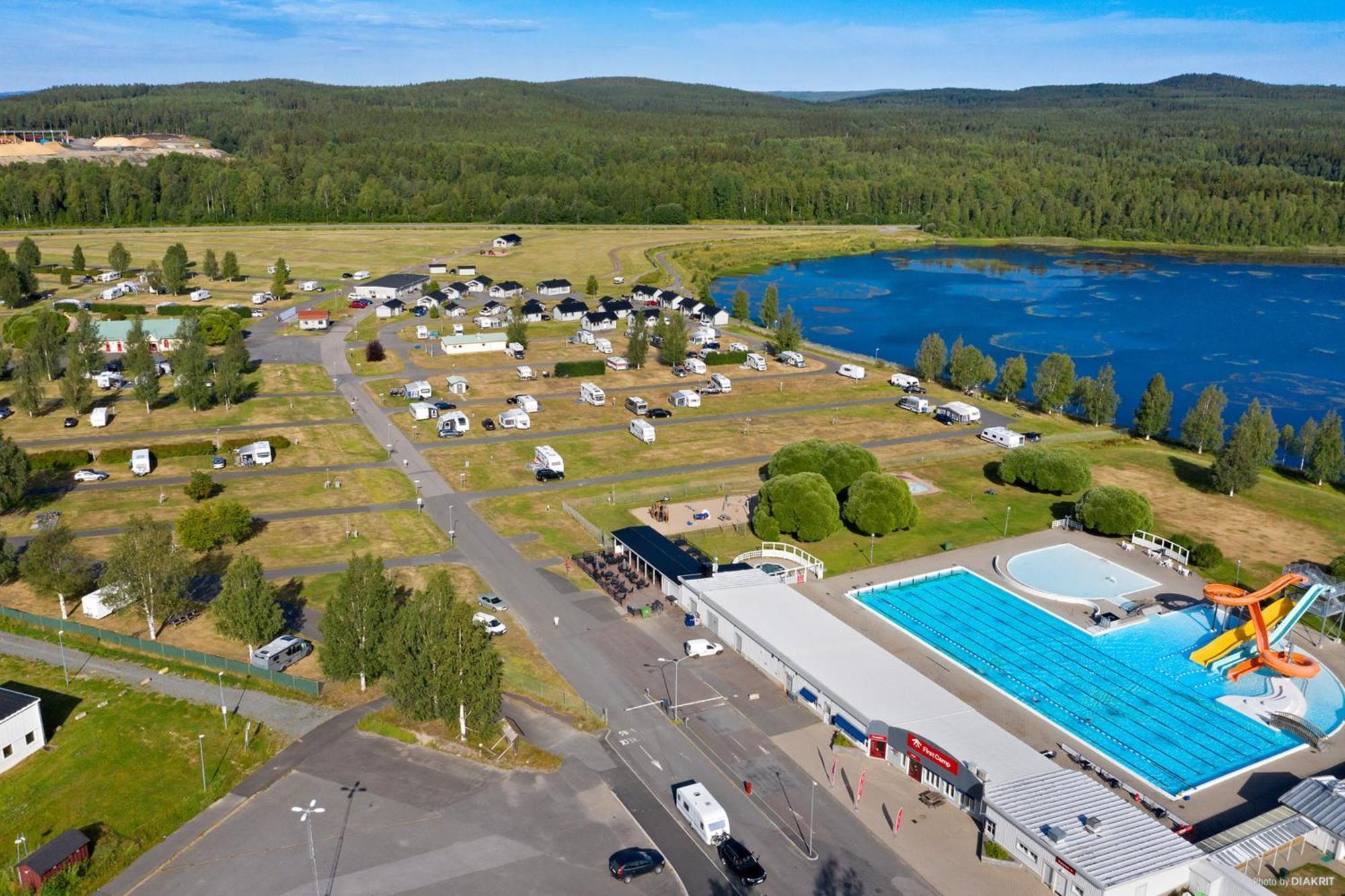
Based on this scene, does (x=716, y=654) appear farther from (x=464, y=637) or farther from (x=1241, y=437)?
(x=1241, y=437)

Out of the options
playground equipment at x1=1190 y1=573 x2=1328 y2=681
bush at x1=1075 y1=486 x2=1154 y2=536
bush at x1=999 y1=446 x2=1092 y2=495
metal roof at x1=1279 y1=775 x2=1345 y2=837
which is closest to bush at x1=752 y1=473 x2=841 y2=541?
bush at x1=1075 y1=486 x2=1154 y2=536

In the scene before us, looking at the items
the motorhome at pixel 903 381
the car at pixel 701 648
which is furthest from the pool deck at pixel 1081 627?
the motorhome at pixel 903 381

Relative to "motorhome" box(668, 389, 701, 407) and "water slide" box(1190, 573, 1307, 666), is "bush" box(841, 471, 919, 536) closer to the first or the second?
"water slide" box(1190, 573, 1307, 666)

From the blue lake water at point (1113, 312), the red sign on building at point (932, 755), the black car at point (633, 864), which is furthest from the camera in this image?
the blue lake water at point (1113, 312)

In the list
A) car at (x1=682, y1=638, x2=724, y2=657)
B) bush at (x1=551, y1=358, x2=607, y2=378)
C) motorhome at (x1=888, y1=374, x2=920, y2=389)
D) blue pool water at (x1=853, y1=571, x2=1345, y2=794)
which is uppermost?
Result: bush at (x1=551, y1=358, x2=607, y2=378)

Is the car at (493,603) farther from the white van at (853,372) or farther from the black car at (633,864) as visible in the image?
the white van at (853,372)

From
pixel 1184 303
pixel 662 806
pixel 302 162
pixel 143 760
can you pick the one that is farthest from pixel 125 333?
pixel 1184 303

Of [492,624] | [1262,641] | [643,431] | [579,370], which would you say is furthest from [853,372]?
[492,624]

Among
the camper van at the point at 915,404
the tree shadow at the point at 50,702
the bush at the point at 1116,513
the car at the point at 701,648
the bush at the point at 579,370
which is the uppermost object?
the bush at the point at 579,370
